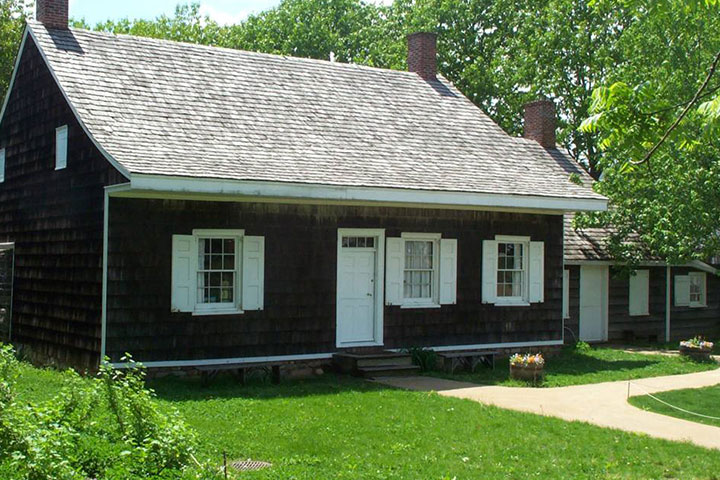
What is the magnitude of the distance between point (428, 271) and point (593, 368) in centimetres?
372

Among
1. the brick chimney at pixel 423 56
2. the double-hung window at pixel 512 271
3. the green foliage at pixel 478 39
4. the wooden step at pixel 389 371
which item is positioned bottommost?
the wooden step at pixel 389 371

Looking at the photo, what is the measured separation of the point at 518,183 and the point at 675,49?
800cm

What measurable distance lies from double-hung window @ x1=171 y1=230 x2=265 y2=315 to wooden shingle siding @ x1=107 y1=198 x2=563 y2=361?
0.15 m

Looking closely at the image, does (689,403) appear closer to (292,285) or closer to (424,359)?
(424,359)

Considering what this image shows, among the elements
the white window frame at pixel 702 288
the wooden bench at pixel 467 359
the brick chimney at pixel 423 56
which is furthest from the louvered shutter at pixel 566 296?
the brick chimney at pixel 423 56

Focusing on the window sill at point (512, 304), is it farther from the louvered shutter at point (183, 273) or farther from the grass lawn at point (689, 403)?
the louvered shutter at point (183, 273)

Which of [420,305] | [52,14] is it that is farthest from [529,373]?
[52,14]

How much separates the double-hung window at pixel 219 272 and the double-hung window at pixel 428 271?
3.18 m

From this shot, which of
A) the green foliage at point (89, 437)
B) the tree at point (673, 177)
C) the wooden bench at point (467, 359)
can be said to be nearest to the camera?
the green foliage at point (89, 437)

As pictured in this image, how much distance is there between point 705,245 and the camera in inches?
883

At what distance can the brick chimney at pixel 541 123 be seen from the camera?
82.5 ft

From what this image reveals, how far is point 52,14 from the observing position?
17500 mm

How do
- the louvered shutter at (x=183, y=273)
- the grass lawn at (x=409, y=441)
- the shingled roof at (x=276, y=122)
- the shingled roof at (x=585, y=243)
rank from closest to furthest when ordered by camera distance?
the grass lawn at (x=409, y=441), the louvered shutter at (x=183, y=273), the shingled roof at (x=276, y=122), the shingled roof at (x=585, y=243)

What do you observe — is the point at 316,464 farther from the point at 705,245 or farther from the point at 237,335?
the point at 705,245
